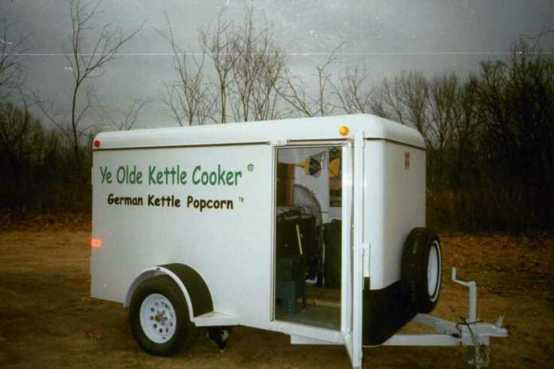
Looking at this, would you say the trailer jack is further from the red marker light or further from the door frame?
the red marker light

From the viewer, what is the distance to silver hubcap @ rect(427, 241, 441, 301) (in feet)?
16.4

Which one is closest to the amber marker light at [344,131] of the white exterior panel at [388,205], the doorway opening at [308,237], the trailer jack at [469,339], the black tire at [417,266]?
Result: the white exterior panel at [388,205]

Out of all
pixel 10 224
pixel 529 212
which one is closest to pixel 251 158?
pixel 529 212

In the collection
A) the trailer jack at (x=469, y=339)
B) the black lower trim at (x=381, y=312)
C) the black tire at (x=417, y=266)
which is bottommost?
the trailer jack at (x=469, y=339)

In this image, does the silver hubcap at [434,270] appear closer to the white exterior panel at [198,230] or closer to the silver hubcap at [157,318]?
the white exterior panel at [198,230]

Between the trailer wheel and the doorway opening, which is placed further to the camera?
the doorway opening

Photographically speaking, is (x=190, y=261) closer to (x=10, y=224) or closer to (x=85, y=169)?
(x=10, y=224)

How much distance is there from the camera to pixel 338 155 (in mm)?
6637

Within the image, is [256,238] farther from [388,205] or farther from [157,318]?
[157,318]

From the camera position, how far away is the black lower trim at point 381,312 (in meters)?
4.16

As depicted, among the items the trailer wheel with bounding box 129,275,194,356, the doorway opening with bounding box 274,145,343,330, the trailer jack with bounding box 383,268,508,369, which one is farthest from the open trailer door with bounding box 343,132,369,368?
the trailer wheel with bounding box 129,275,194,356

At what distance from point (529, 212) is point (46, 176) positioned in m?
18.7

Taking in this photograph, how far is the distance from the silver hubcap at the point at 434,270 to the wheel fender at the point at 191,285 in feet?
7.40

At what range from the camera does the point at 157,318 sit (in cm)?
510
